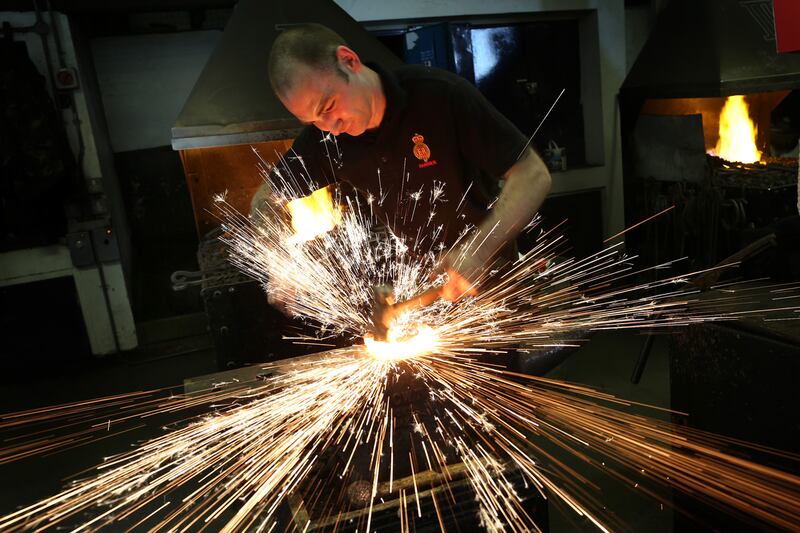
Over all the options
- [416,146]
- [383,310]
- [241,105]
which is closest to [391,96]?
[416,146]

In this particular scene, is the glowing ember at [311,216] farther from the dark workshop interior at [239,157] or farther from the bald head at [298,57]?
the bald head at [298,57]

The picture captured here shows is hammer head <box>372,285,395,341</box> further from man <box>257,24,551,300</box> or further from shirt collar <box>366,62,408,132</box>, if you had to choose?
shirt collar <box>366,62,408,132</box>

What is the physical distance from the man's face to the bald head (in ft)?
0.05

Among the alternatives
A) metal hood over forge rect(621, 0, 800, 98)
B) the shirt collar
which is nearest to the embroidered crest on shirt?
the shirt collar

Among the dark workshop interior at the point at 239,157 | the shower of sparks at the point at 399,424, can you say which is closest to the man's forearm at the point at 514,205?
the shower of sparks at the point at 399,424

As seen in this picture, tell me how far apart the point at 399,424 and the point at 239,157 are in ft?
10.8

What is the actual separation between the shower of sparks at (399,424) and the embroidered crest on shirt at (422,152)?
0.14m

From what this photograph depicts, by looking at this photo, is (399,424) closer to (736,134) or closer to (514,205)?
(514,205)

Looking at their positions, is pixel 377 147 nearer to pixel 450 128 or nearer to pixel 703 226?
pixel 450 128

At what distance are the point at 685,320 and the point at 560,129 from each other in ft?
16.3

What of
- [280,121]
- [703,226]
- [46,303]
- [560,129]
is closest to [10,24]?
[46,303]

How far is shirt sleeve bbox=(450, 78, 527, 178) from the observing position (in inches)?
90.7

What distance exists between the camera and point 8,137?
455cm

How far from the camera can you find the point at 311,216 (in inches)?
106
